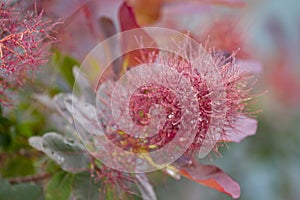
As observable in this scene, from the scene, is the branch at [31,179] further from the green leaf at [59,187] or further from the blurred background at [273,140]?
the blurred background at [273,140]

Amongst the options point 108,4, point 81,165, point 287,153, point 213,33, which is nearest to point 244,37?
point 213,33

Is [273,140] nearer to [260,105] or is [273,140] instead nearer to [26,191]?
[260,105]

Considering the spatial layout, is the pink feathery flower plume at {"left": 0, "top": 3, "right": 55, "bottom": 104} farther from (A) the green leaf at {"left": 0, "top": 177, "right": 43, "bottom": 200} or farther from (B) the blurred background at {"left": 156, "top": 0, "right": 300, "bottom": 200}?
(B) the blurred background at {"left": 156, "top": 0, "right": 300, "bottom": 200}

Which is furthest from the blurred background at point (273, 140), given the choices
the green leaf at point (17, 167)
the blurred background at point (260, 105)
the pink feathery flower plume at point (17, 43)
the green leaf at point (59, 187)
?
the pink feathery flower plume at point (17, 43)

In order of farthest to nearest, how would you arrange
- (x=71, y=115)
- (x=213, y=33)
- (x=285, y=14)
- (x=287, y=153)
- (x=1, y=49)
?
(x=285, y=14)
(x=287, y=153)
(x=213, y=33)
(x=71, y=115)
(x=1, y=49)

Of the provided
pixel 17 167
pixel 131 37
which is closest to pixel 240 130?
pixel 131 37

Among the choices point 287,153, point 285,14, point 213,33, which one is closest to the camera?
point 213,33

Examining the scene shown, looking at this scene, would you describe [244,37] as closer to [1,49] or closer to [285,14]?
[1,49]
